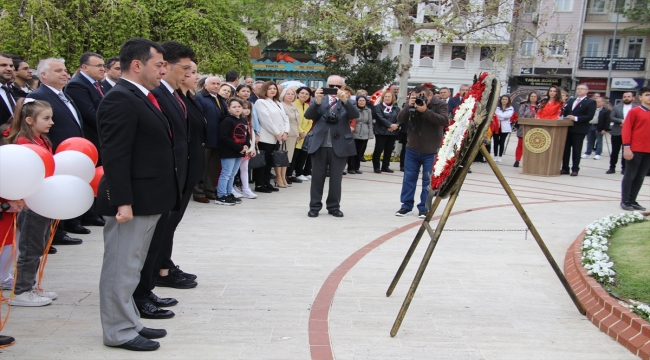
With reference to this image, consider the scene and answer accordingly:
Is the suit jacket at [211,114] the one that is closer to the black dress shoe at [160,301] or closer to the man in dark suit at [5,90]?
the man in dark suit at [5,90]

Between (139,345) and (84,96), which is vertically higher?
(84,96)

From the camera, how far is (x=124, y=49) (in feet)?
12.8

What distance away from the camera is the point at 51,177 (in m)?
3.98

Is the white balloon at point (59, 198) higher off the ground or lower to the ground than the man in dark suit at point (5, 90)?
lower

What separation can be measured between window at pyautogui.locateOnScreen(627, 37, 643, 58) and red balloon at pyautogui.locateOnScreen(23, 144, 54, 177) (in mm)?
49083

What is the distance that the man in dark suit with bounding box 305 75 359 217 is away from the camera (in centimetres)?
866

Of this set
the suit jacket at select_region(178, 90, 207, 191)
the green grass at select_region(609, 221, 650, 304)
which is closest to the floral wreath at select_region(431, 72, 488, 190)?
the green grass at select_region(609, 221, 650, 304)

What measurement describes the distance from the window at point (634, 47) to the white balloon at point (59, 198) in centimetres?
4912

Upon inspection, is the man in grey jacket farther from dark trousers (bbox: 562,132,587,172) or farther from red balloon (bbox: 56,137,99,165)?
red balloon (bbox: 56,137,99,165)

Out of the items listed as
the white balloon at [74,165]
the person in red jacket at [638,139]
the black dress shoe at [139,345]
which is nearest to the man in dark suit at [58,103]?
the white balloon at [74,165]

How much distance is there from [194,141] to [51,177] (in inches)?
56.6

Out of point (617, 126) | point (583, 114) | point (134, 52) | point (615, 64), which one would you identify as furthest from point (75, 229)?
point (615, 64)

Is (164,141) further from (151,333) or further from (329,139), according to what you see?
(329,139)

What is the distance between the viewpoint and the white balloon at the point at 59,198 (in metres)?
3.91
